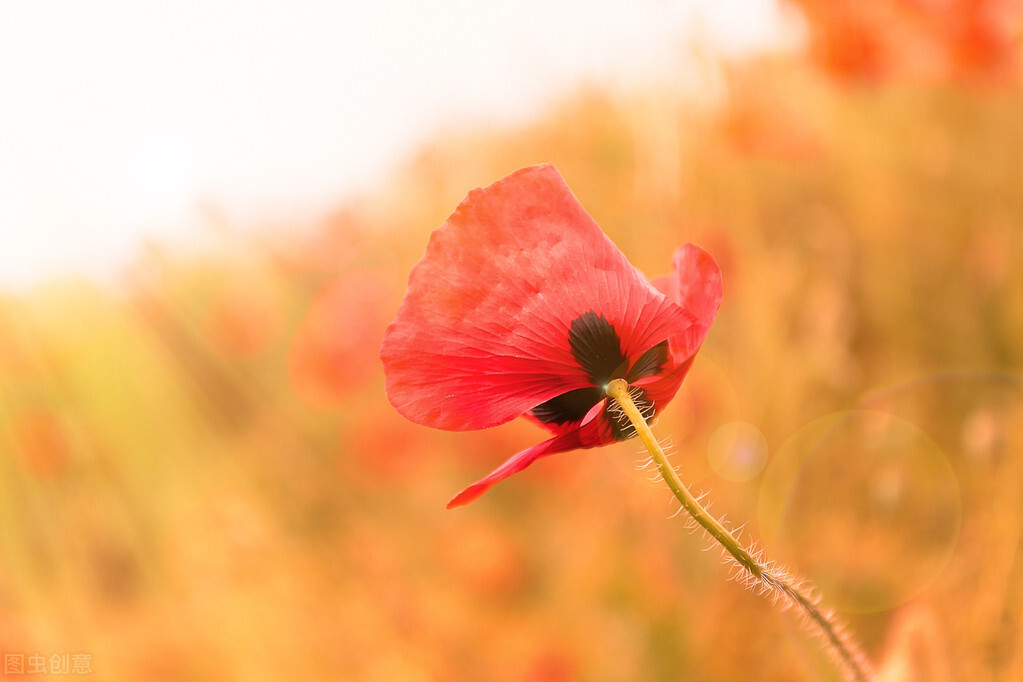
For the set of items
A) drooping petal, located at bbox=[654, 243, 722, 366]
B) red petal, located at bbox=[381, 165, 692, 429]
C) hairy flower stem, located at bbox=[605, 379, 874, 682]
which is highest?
red petal, located at bbox=[381, 165, 692, 429]

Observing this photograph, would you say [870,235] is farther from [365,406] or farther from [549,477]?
[365,406]

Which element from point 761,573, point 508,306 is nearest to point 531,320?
point 508,306

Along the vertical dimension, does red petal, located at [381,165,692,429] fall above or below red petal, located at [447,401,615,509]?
above

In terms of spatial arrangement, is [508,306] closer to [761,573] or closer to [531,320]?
[531,320]
